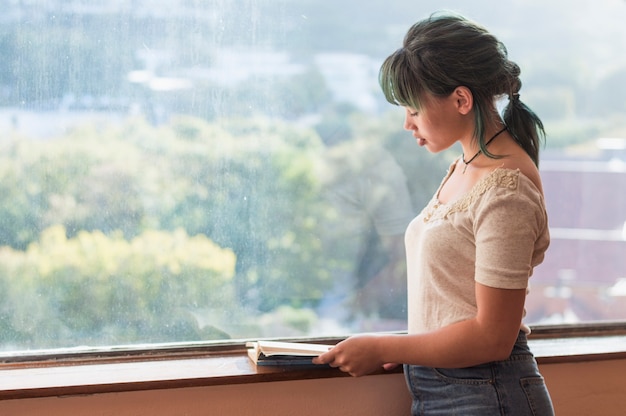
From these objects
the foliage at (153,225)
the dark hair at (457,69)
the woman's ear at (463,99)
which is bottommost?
the foliage at (153,225)

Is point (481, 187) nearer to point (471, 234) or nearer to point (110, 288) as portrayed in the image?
point (471, 234)

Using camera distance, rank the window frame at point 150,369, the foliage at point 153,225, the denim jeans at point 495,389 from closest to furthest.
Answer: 1. the denim jeans at point 495,389
2. the window frame at point 150,369
3. the foliage at point 153,225

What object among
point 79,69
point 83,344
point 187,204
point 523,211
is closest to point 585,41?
point 523,211

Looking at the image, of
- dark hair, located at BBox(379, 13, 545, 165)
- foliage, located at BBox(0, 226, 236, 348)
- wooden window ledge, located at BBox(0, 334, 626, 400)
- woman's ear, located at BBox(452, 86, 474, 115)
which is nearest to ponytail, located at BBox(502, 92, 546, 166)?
dark hair, located at BBox(379, 13, 545, 165)

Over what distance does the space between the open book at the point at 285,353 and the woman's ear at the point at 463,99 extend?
0.60 metres

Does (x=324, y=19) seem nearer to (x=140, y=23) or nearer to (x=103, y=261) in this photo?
(x=140, y=23)

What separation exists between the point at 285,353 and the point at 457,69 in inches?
27.6

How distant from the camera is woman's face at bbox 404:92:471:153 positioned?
1510mm

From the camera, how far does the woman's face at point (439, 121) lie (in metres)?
1.51

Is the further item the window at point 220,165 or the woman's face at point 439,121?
the window at point 220,165

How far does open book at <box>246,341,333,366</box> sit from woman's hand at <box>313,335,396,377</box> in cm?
4

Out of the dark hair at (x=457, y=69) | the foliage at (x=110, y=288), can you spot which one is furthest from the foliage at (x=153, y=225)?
the dark hair at (x=457, y=69)

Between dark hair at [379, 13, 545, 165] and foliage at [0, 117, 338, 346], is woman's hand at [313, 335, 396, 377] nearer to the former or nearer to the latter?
foliage at [0, 117, 338, 346]

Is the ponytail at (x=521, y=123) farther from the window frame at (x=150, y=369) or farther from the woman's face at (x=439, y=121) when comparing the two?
the window frame at (x=150, y=369)
